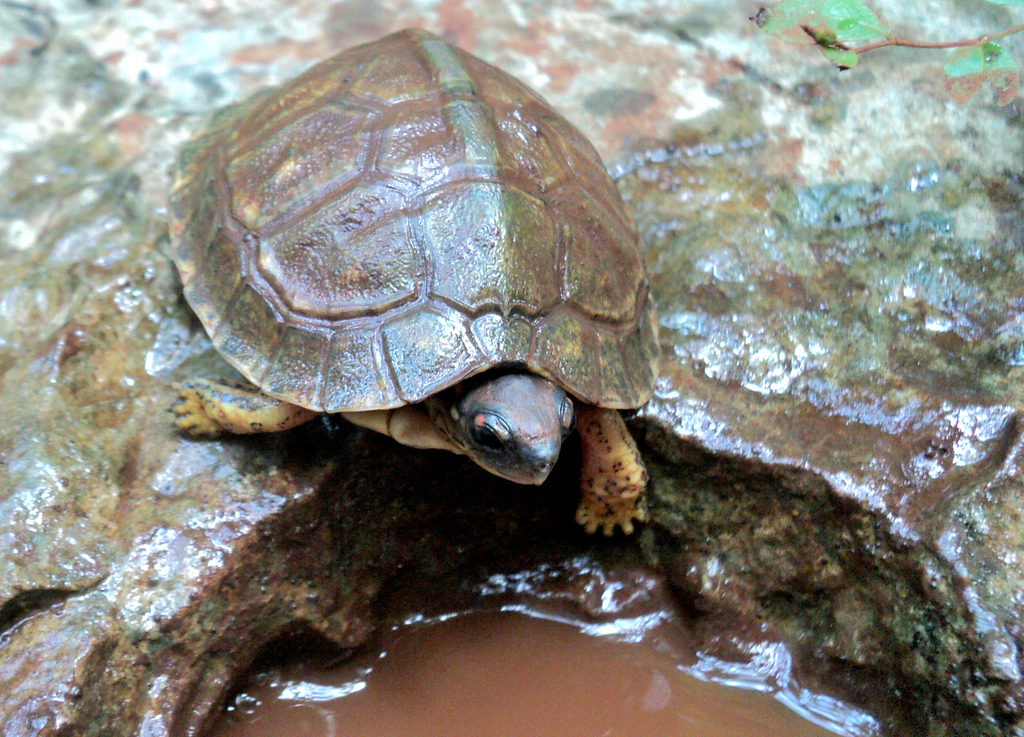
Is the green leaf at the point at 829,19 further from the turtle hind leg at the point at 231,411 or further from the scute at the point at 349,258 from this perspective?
the turtle hind leg at the point at 231,411

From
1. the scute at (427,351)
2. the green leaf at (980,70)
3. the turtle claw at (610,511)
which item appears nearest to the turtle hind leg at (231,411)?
the scute at (427,351)

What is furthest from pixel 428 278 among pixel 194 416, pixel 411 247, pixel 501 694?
pixel 501 694

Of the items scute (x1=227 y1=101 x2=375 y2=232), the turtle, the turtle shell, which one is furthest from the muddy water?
scute (x1=227 y1=101 x2=375 y2=232)

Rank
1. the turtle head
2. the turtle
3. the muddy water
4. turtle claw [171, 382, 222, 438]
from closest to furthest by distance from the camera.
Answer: the turtle head, the turtle, the muddy water, turtle claw [171, 382, 222, 438]

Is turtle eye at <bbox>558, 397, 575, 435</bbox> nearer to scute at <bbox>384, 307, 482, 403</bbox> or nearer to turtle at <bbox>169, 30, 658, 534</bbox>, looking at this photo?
turtle at <bbox>169, 30, 658, 534</bbox>

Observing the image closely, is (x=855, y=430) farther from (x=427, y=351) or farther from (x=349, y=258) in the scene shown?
(x=349, y=258)

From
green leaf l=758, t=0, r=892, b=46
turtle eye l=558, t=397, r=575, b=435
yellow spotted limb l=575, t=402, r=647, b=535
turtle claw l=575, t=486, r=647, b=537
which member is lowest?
turtle claw l=575, t=486, r=647, b=537
